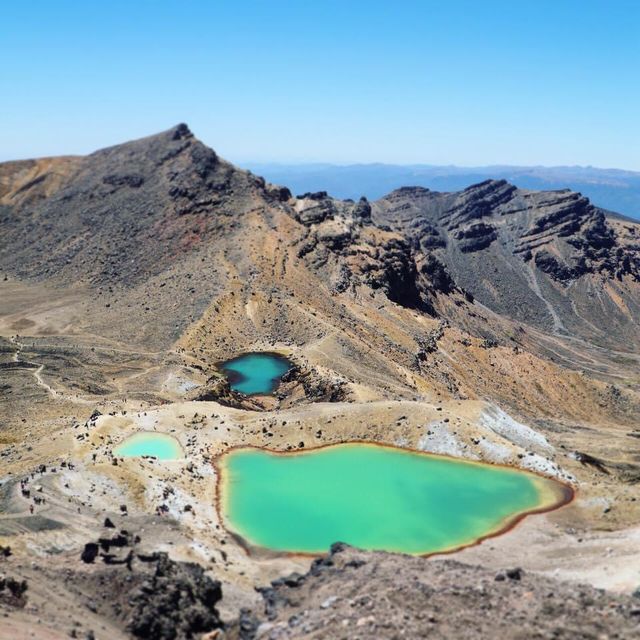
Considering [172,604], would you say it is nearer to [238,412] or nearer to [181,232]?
[238,412]

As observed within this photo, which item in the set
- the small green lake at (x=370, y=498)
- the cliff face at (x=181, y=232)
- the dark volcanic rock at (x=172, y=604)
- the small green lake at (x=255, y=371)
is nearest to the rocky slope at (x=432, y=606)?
the dark volcanic rock at (x=172, y=604)

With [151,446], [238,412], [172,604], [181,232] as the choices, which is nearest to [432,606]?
[172,604]

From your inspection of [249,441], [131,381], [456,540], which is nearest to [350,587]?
[456,540]

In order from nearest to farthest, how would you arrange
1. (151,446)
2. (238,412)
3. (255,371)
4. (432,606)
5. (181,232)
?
(432,606) < (151,446) < (238,412) < (255,371) < (181,232)

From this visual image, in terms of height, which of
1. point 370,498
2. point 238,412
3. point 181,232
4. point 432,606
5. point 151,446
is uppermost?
point 181,232

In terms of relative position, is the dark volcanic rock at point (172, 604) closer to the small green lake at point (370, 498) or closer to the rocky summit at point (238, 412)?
the rocky summit at point (238, 412)

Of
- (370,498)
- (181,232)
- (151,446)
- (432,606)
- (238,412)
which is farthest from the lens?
(181,232)

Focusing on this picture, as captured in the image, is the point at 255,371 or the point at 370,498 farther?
the point at 255,371
